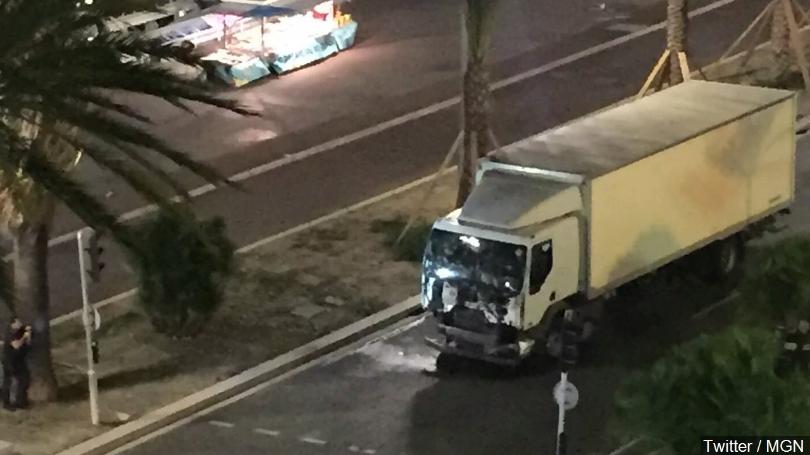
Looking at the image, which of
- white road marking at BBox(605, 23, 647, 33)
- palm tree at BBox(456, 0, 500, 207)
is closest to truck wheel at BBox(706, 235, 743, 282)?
palm tree at BBox(456, 0, 500, 207)

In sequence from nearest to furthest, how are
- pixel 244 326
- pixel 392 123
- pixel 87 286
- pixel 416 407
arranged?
pixel 87 286 → pixel 416 407 → pixel 244 326 → pixel 392 123

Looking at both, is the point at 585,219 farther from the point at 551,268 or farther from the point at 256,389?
the point at 256,389

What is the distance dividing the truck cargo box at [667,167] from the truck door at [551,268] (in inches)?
8.3

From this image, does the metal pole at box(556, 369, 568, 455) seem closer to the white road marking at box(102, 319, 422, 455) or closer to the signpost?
the signpost

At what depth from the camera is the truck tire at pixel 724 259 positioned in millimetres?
21969

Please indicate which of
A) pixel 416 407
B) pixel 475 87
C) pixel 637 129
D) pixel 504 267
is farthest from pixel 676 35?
pixel 416 407

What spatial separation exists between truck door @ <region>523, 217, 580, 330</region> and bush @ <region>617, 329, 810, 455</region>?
6.09 m

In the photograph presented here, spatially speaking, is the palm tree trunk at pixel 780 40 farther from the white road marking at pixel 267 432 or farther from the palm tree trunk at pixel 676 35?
the white road marking at pixel 267 432

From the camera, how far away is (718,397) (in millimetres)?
12445

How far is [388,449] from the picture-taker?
1762 centimetres

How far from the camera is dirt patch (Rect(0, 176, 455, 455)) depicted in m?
18.7

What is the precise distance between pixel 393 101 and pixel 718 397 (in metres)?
21.6

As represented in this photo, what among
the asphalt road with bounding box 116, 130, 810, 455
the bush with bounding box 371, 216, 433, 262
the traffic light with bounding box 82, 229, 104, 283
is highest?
the traffic light with bounding box 82, 229, 104, 283

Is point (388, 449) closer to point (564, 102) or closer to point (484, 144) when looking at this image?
point (484, 144)
